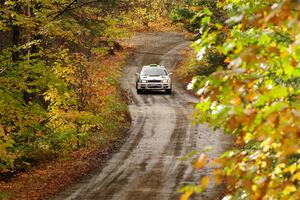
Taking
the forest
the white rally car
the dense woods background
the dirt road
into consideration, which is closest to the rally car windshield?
the white rally car

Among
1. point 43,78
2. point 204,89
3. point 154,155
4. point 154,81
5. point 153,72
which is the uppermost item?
point 204,89

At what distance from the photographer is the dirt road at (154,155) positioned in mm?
13211

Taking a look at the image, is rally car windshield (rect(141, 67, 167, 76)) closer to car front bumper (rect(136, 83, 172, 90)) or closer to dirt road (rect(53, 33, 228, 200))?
car front bumper (rect(136, 83, 172, 90))

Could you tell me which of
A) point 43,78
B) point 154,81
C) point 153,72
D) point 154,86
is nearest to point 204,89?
point 43,78

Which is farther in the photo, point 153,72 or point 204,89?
point 153,72

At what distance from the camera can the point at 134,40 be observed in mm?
52844

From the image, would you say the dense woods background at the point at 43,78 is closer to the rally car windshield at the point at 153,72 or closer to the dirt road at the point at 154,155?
the dirt road at the point at 154,155

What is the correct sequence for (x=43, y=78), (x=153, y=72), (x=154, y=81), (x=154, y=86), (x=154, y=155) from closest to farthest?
1. (x=43, y=78)
2. (x=154, y=155)
3. (x=154, y=81)
4. (x=154, y=86)
5. (x=153, y=72)

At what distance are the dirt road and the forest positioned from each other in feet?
3.37

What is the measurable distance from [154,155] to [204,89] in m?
13.2

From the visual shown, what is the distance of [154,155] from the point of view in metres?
17.5

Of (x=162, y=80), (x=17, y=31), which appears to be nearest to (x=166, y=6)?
(x=162, y=80)

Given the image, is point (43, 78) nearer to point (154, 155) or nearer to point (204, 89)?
point (154, 155)

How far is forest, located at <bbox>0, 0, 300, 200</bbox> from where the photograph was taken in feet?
10.4
